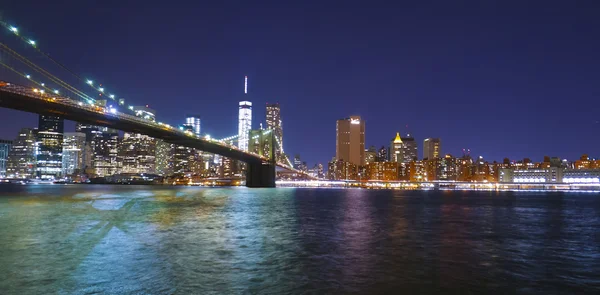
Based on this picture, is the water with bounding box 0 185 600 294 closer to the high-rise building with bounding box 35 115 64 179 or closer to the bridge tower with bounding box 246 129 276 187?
the bridge tower with bounding box 246 129 276 187

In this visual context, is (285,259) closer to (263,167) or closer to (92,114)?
(92,114)

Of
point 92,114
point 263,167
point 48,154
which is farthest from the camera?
point 48,154

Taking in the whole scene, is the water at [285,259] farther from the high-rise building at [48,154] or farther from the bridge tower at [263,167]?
the high-rise building at [48,154]

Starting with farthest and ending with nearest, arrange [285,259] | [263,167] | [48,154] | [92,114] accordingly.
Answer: [48,154] < [263,167] < [92,114] < [285,259]

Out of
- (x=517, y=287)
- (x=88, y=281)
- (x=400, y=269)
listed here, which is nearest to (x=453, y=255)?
(x=400, y=269)

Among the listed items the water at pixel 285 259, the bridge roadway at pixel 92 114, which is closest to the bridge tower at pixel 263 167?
the bridge roadway at pixel 92 114

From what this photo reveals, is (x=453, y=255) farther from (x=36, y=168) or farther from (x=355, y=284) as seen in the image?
(x=36, y=168)

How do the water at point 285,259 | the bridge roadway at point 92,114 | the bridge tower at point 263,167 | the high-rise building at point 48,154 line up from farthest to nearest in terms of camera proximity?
the high-rise building at point 48,154 < the bridge tower at point 263,167 < the bridge roadway at point 92,114 < the water at point 285,259

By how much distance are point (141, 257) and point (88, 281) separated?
2977mm

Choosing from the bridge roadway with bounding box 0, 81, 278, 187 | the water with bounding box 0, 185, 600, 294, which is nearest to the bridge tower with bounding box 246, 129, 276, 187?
the bridge roadway with bounding box 0, 81, 278, 187

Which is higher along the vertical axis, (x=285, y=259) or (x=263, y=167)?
(x=263, y=167)

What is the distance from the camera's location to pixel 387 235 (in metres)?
19.0

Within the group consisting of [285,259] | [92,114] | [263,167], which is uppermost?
[92,114]

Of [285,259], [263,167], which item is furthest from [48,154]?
[285,259]
